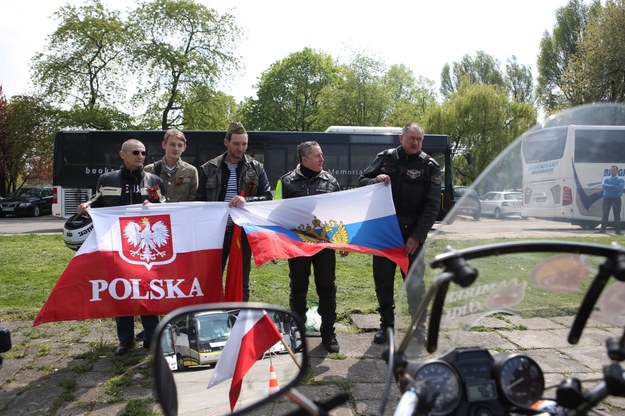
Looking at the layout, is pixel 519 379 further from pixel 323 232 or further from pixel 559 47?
pixel 559 47

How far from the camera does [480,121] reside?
37.8m

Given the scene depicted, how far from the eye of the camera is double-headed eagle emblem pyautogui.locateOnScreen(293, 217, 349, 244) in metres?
5.29

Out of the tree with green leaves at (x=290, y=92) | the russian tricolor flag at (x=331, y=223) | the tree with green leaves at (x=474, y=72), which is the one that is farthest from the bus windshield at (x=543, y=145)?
the tree with green leaves at (x=474, y=72)

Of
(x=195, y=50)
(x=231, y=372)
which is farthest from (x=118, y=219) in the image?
(x=195, y=50)

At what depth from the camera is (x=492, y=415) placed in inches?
62.7

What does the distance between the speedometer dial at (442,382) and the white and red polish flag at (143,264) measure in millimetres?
3549

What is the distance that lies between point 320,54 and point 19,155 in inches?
1111

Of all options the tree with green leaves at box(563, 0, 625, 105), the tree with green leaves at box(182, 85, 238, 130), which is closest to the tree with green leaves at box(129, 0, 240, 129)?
the tree with green leaves at box(182, 85, 238, 130)

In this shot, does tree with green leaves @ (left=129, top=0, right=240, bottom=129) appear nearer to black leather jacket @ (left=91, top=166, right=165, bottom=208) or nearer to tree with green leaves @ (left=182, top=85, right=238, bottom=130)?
tree with green leaves @ (left=182, top=85, right=238, bottom=130)

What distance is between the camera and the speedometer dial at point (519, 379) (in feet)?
5.44

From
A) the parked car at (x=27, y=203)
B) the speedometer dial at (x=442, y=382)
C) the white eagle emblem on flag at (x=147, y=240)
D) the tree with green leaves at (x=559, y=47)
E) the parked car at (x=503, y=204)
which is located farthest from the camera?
the tree with green leaves at (x=559, y=47)

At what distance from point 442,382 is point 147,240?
3.82m

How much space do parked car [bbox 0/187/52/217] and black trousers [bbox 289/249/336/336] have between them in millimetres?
30531

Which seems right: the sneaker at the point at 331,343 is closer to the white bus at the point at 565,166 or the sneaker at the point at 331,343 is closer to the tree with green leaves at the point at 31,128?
the white bus at the point at 565,166
